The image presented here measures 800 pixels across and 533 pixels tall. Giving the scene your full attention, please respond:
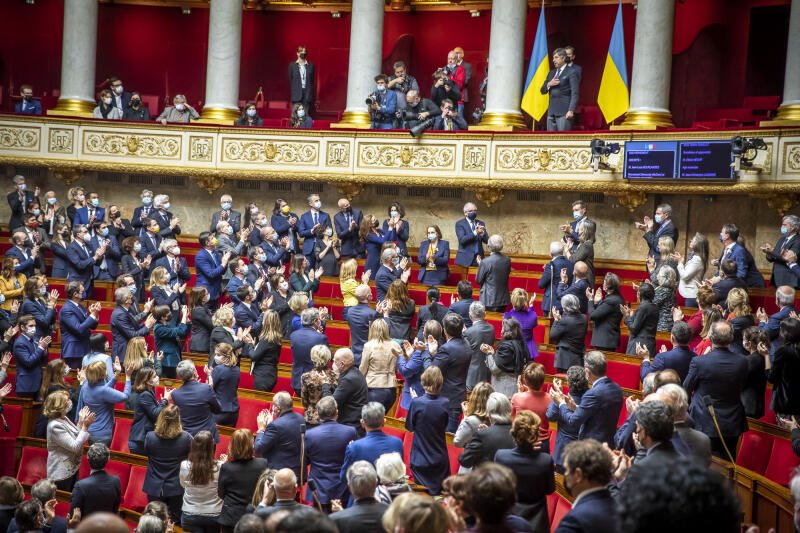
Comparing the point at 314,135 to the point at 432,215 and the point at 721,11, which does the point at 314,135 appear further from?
the point at 721,11

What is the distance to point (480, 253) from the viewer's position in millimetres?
13133

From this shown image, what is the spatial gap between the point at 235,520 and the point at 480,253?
722 cm

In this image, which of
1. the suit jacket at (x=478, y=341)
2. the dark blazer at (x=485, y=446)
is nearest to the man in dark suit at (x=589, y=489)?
the dark blazer at (x=485, y=446)

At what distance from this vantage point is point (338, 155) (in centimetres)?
1533

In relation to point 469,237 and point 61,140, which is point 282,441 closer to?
point 469,237

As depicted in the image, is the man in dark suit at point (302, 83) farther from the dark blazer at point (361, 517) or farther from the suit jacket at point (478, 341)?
the dark blazer at point (361, 517)

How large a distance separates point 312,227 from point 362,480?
8.54 metres

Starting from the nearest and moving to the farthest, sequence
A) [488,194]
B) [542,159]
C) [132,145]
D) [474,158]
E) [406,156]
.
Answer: [542,159] < [474,158] < [488,194] < [406,156] < [132,145]

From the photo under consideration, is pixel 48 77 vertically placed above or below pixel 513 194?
above

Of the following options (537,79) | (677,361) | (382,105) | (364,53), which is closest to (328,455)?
(677,361)

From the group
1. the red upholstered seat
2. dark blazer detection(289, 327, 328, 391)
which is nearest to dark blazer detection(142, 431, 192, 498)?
dark blazer detection(289, 327, 328, 391)

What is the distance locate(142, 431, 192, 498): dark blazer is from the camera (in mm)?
7262

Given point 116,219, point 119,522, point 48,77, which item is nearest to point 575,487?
point 119,522

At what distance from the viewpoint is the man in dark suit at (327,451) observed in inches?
266
